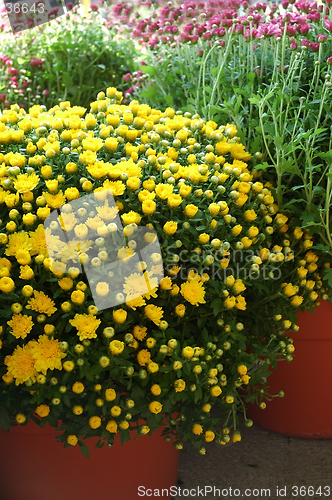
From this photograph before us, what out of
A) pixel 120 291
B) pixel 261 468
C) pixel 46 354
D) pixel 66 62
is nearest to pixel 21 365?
pixel 46 354

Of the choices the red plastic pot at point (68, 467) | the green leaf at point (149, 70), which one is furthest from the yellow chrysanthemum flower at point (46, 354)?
the green leaf at point (149, 70)

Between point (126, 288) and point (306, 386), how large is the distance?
85cm

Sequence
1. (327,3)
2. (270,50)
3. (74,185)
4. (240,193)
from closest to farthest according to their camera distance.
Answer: (74,185), (240,193), (327,3), (270,50)

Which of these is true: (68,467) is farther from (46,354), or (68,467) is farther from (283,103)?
(283,103)

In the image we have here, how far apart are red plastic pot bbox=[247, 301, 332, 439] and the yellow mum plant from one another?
239 millimetres

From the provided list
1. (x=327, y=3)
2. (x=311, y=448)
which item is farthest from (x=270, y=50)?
(x=311, y=448)

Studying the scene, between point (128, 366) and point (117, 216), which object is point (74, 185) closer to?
point (117, 216)

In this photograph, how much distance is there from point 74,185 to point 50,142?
0.12 m

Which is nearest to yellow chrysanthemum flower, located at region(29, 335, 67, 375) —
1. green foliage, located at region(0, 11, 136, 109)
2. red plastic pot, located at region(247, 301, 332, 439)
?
A: red plastic pot, located at region(247, 301, 332, 439)

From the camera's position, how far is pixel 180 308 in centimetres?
95

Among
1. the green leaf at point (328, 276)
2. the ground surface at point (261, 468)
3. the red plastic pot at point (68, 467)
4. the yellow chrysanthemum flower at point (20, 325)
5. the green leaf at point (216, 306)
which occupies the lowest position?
the ground surface at point (261, 468)

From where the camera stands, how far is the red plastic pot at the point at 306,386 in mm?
1358

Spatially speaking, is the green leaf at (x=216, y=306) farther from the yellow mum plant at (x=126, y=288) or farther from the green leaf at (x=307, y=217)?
the green leaf at (x=307, y=217)

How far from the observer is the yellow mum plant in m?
→ 0.88
